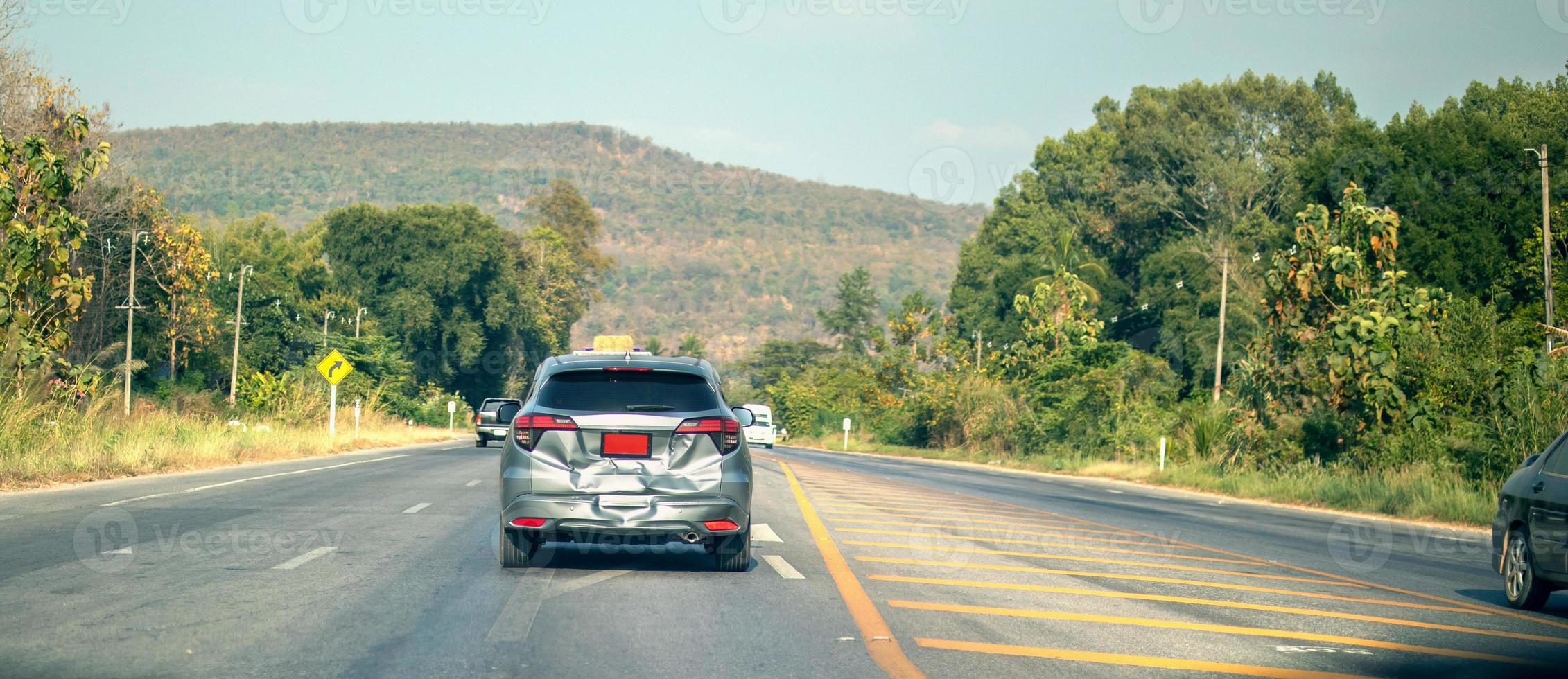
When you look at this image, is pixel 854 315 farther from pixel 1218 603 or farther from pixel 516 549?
pixel 1218 603

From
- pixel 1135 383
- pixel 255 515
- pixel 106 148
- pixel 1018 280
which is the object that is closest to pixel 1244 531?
pixel 255 515

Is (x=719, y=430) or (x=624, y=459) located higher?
(x=719, y=430)

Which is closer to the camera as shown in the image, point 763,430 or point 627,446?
point 627,446

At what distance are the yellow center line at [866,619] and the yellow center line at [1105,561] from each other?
71 centimetres

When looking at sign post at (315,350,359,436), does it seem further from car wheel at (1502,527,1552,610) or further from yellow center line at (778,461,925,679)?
car wheel at (1502,527,1552,610)

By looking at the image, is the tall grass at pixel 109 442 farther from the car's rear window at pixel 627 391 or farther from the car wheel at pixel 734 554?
the car wheel at pixel 734 554

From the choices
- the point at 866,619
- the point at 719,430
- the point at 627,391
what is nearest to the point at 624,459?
the point at 627,391

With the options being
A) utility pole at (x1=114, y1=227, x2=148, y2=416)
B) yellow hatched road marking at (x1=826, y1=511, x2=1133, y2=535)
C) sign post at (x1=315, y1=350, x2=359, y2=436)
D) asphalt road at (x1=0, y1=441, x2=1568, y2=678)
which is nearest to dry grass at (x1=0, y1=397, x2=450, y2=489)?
asphalt road at (x1=0, y1=441, x2=1568, y2=678)

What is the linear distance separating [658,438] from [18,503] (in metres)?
9.59

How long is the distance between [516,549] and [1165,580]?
5547 mm

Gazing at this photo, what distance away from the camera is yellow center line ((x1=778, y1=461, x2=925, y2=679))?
289 inches

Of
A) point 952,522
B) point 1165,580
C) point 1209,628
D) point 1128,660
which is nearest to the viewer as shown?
point 1128,660

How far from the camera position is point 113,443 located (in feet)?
76.0

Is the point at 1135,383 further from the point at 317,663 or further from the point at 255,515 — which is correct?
the point at 317,663
